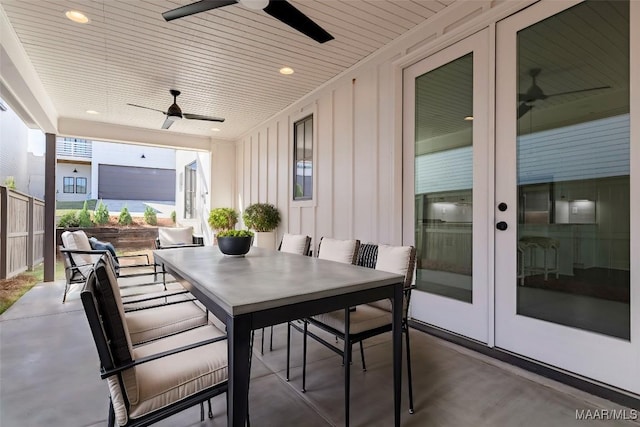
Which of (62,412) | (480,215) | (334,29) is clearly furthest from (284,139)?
(62,412)

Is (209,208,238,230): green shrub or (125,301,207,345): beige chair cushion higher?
(209,208,238,230): green shrub

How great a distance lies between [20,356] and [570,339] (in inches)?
160

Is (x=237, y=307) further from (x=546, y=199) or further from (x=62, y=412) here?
(x=546, y=199)

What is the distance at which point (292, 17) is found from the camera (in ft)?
7.09

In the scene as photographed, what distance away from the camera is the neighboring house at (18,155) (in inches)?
209

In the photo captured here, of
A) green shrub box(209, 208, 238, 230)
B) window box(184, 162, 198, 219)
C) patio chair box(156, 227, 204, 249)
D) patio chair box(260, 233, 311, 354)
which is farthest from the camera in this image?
window box(184, 162, 198, 219)

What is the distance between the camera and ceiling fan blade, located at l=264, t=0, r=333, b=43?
2041 millimetres

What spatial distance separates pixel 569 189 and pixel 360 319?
1.72 m

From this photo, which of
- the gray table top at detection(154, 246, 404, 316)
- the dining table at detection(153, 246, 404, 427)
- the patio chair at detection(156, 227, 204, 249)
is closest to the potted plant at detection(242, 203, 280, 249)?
the patio chair at detection(156, 227, 204, 249)

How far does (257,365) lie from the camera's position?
2.33 metres

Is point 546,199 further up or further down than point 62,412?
further up

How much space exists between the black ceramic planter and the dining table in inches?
12.8

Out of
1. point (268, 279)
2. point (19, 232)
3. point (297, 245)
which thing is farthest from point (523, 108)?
point (19, 232)

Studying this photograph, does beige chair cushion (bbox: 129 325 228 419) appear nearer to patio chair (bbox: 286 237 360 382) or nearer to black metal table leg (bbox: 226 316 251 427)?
black metal table leg (bbox: 226 316 251 427)
